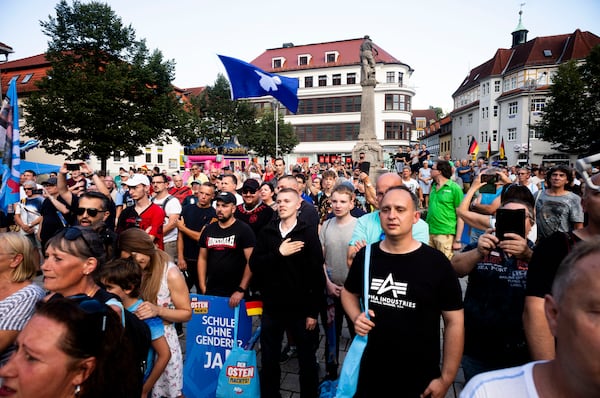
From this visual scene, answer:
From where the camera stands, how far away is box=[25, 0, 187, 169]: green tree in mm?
26156

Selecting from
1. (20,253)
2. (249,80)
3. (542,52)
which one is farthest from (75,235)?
(542,52)

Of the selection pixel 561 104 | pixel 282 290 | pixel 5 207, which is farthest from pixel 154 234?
pixel 561 104


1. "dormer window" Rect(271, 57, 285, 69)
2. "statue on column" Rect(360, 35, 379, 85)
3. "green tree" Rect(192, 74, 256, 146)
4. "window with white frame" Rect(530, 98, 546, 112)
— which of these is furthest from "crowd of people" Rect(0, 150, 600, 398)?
"dormer window" Rect(271, 57, 285, 69)

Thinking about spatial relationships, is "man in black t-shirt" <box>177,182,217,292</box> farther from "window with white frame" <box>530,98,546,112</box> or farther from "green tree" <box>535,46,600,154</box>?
"window with white frame" <box>530,98,546,112</box>

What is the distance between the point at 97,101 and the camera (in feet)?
84.5

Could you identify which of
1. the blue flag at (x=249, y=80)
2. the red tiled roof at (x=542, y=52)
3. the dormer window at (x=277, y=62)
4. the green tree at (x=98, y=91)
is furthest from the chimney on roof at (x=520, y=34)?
the blue flag at (x=249, y=80)

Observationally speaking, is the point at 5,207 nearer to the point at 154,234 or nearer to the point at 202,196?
the point at 154,234

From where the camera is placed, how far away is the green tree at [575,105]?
33562 millimetres

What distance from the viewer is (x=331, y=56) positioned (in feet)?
188

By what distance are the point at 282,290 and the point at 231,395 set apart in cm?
103

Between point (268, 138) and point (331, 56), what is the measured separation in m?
19.7

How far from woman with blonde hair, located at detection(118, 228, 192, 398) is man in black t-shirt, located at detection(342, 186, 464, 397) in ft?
5.10

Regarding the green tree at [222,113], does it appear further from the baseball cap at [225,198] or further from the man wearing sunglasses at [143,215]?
the baseball cap at [225,198]

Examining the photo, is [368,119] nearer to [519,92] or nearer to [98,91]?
[98,91]
